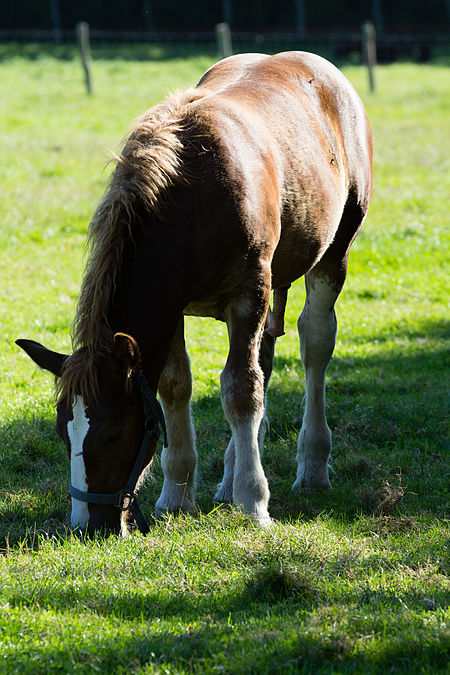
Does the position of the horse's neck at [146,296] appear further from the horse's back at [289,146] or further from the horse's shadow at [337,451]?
the horse's shadow at [337,451]

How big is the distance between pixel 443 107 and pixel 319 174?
18.4 meters

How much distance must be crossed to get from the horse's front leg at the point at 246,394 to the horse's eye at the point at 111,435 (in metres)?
→ 0.60

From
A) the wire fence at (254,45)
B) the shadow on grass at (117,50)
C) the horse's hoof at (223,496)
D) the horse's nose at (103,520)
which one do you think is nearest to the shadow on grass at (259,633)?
the horse's nose at (103,520)

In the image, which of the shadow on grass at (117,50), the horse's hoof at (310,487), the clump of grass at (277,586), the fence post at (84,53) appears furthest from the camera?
the shadow on grass at (117,50)

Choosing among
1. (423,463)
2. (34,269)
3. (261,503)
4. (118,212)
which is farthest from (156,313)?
(34,269)

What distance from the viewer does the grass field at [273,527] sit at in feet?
9.39

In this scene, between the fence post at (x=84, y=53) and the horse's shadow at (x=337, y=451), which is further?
the fence post at (x=84, y=53)

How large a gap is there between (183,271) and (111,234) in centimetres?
34

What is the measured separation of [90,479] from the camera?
3.55 meters

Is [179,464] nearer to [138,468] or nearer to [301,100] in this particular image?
[138,468]

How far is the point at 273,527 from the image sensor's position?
389 cm

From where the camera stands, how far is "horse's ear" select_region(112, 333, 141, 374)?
3361mm

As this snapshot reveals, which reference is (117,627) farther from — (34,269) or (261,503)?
(34,269)

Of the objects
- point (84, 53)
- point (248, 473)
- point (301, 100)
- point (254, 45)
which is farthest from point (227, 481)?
point (254, 45)
